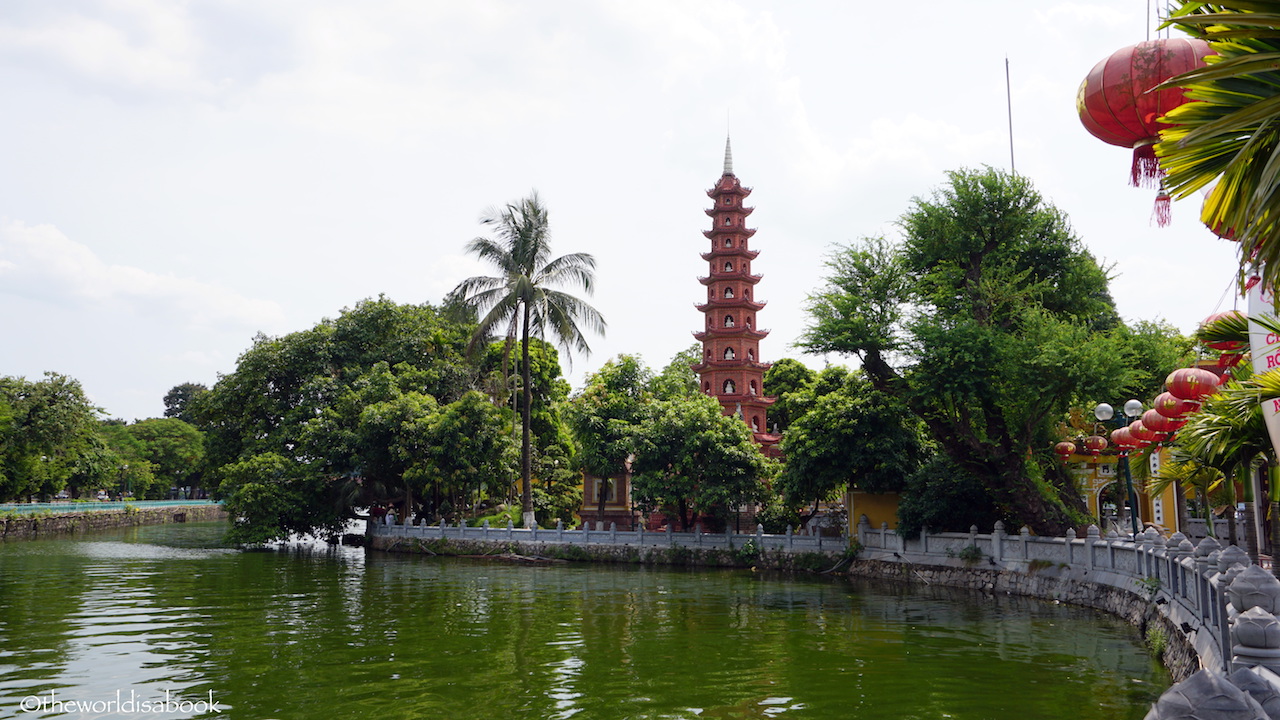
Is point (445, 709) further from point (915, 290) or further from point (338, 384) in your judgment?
point (338, 384)

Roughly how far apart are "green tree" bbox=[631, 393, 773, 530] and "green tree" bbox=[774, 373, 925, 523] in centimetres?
255

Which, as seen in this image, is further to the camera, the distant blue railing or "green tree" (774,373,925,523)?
the distant blue railing

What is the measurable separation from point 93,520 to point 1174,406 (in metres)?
54.0

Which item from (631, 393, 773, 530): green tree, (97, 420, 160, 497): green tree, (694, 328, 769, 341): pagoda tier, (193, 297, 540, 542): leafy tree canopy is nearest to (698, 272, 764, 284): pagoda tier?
(694, 328, 769, 341): pagoda tier

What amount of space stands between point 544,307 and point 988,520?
15365mm

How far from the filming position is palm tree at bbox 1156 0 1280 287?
3.83 metres

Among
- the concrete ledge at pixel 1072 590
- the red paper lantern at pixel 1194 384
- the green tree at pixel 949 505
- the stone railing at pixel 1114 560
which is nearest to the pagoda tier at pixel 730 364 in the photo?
the stone railing at pixel 1114 560

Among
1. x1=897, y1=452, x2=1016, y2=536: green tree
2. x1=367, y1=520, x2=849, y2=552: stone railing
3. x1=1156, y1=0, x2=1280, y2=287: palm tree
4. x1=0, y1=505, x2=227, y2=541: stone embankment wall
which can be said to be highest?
x1=1156, y1=0, x2=1280, y2=287: palm tree

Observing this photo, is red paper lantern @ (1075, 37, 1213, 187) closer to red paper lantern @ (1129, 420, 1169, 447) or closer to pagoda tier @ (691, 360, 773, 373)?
red paper lantern @ (1129, 420, 1169, 447)

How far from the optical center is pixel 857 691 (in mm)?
10195

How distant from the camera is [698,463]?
29.2m

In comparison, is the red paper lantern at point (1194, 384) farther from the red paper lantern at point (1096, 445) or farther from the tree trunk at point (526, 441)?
the tree trunk at point (526, 441)

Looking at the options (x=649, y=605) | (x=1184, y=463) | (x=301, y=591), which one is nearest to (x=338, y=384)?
(x=301, y=591)

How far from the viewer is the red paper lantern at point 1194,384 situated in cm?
1067
